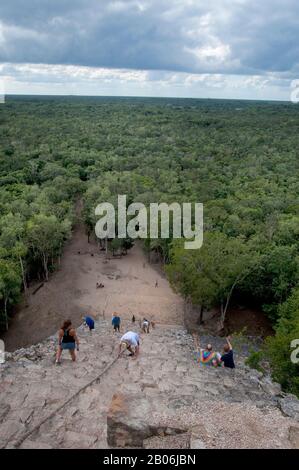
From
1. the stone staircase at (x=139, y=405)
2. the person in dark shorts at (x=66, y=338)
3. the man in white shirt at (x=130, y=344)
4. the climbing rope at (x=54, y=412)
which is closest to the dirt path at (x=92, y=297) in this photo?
the stone staircase at (x=139, y=405)

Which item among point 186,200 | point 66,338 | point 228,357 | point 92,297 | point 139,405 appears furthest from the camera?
point 186,200

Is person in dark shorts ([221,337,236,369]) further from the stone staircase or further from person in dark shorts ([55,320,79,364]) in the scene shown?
person in dark shorts ([55,320,79,364])

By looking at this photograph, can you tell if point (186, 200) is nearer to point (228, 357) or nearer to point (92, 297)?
point (92, 297)

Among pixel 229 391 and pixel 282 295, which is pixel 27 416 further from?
pixel 282 295

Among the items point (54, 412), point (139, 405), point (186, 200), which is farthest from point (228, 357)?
point (186, 200)

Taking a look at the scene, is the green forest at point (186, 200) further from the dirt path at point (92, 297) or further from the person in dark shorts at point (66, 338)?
the person in dark shorts at point (66, 338)

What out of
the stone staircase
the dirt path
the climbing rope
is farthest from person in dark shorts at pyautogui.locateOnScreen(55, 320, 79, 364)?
the dirt path
